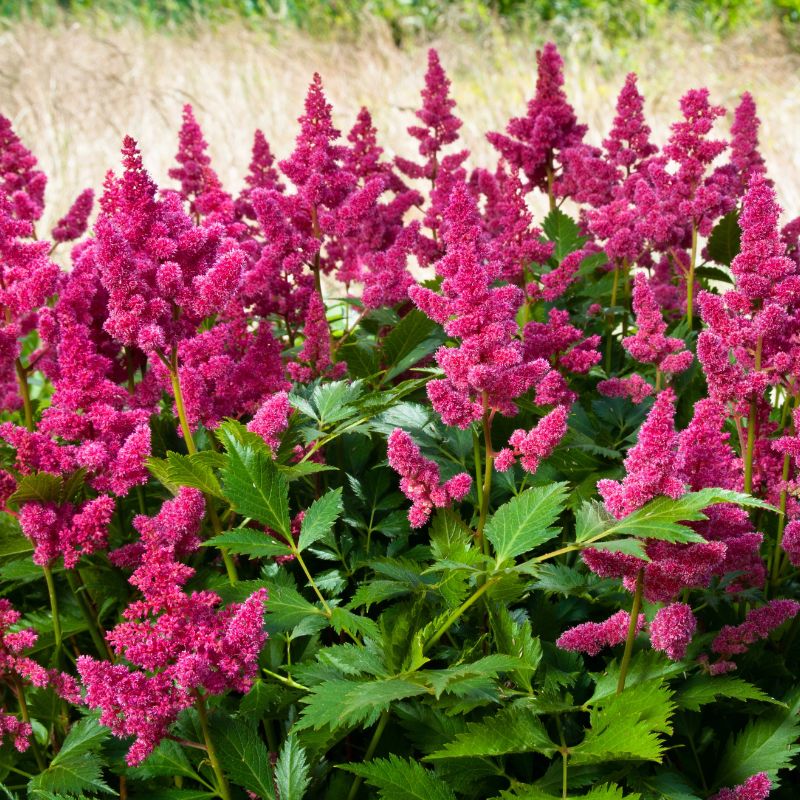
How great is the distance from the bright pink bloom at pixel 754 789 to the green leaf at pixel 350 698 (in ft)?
2.05

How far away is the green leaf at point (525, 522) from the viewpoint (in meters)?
1.53

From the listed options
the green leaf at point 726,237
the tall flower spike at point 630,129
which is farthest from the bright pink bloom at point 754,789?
the tall flower spike at point 630,129

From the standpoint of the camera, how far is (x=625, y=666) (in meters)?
1.54

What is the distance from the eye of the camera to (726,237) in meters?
2.92

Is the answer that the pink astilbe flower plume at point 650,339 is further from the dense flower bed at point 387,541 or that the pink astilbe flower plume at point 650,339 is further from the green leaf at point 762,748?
the green leaf at point 762,748

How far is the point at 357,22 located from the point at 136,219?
15.3 m

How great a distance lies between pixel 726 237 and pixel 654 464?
70.4 inches

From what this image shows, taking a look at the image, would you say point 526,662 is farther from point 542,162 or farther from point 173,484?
point 542,162

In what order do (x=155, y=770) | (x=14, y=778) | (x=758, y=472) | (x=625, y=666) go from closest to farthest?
(x=625, y=666), (x=155, y=770), (x=758, y=472), (x=14, y=778)

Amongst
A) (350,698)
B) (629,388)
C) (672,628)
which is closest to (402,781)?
(350,698)

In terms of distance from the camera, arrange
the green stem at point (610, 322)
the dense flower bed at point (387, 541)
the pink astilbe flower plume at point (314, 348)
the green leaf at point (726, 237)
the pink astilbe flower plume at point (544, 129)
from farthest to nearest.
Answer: the pink astilbe flower plume at point (544, 129), the green leaf at point (726, 237), the green stem at point (610, 322), the pink astilbe flower plume at point (314, 348), the dense flower bed at point (387, 541)

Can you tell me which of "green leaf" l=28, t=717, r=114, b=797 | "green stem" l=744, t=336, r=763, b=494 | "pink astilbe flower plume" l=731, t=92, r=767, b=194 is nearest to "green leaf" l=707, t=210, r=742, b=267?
"pink astilbe flower plume" l=731, t=92, r=767, b=194

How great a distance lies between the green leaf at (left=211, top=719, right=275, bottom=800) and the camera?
157 centimetres

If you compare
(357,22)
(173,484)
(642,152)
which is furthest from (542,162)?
(357,22)
